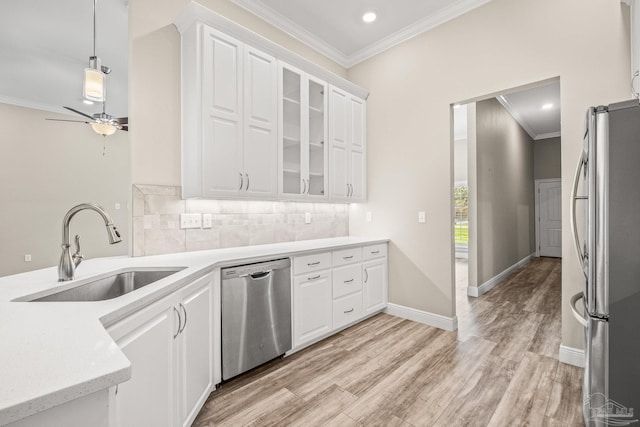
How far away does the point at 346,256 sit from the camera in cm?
296

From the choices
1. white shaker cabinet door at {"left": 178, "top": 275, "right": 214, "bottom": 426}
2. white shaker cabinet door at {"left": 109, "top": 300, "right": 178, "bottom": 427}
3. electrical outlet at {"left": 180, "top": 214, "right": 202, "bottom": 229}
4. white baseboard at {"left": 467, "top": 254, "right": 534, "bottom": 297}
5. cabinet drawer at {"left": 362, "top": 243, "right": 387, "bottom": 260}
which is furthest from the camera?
white baseboard at {"left": 467, "top": 254, "right": 534, "bottom": 297}

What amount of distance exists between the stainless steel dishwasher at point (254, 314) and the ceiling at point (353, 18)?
8.42 feet

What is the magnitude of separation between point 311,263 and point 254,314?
69 centimetres

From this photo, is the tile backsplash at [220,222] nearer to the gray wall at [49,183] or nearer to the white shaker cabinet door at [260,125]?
the white shaker cabinet door at [260,125]

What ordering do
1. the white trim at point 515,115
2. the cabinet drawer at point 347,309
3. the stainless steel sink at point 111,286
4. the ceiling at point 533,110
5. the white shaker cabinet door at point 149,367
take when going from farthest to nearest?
the white trim at point 515,115 → the ceiling at point 533,110 → the cabinet drawer at point 347,309 → the stainless steel sink at point 111,286 → the white shaker cabinet door at point 149,367

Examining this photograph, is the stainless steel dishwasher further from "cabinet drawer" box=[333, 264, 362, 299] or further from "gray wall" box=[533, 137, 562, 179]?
"gray wall" box=[533, 137, 562, 179]

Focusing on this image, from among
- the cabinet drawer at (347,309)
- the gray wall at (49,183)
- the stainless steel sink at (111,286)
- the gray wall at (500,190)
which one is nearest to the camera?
the stainless steel sink at (111,286)

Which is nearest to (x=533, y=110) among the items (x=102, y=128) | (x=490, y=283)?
(x=490, y=283)

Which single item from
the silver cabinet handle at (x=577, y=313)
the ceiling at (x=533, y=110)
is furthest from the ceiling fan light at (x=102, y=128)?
the ceiling at (x=533, y=110)

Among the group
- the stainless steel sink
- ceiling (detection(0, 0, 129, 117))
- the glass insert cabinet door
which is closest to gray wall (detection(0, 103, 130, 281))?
ceiling (detection(0, 0, 129, 117))

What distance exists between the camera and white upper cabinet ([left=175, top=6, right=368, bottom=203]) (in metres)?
2.35

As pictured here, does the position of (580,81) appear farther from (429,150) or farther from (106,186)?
(106,186)

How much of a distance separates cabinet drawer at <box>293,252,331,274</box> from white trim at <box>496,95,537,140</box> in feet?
13.7

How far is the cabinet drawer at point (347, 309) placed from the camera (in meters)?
2.86
